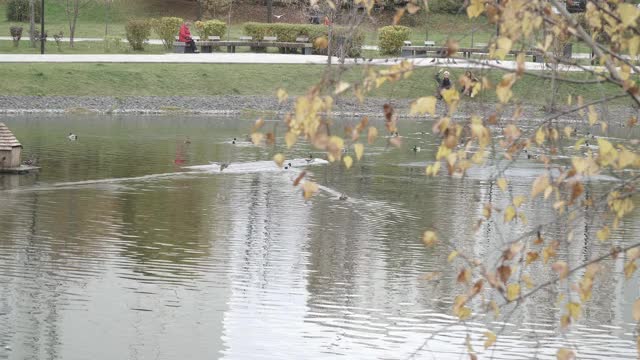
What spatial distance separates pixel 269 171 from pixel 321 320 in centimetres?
1372

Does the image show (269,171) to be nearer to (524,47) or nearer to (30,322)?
(30,322)

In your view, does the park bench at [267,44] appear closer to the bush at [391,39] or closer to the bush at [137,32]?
the bush at [391,39]

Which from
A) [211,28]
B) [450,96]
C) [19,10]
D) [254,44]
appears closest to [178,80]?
[254,44]

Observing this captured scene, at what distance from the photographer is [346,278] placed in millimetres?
16547

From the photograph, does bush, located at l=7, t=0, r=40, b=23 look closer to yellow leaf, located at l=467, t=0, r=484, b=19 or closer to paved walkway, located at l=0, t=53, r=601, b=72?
paved walkway, located at l=0, t=53, r=601, b=72

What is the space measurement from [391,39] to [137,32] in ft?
33.3

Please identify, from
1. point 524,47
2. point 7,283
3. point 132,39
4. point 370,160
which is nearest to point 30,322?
point 7,283

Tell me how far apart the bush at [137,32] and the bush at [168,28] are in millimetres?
711

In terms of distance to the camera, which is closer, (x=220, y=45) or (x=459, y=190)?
(x=459, y=190)

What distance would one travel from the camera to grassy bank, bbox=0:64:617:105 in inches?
1622

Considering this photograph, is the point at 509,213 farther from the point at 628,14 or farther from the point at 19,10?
the point at 19,10

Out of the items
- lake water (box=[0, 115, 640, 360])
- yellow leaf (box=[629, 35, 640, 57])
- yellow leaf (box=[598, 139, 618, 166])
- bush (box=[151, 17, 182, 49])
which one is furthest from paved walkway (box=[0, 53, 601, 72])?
yellow leaf (box=[598, 139, 618, 166])

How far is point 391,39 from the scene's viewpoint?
5056 cm

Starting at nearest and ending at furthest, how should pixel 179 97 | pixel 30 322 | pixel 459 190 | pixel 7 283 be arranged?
pixel 30 322, pixel 7 283, pixel 459 190, pixel 179 97
